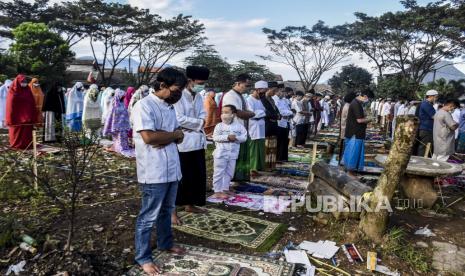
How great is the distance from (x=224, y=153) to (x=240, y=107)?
91 centimetres

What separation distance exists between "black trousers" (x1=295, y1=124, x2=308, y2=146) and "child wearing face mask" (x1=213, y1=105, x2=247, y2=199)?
612cm

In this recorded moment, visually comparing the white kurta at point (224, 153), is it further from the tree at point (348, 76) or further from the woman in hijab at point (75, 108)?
the tree at point (348, 76)

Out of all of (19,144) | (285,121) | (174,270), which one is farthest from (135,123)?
(19,144)

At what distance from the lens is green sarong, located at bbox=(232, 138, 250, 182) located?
6.42m

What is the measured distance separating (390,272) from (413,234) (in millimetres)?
1257

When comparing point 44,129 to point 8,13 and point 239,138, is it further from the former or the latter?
point 8,13

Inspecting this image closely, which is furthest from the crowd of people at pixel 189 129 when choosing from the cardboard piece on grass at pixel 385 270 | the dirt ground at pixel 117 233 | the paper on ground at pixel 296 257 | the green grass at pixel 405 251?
the green grass at pixel 405 251

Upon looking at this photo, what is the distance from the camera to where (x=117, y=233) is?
4.15 metres

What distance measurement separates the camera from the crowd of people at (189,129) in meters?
3.18

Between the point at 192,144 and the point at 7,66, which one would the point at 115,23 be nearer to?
the point at 7,66

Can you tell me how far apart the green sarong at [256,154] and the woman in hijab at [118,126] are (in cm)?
330

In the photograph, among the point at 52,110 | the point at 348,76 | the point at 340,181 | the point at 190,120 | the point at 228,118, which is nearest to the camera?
the point at 190,120

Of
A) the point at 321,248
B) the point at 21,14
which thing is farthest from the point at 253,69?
the point at 321,248

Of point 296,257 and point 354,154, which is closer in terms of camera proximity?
point 296,257
